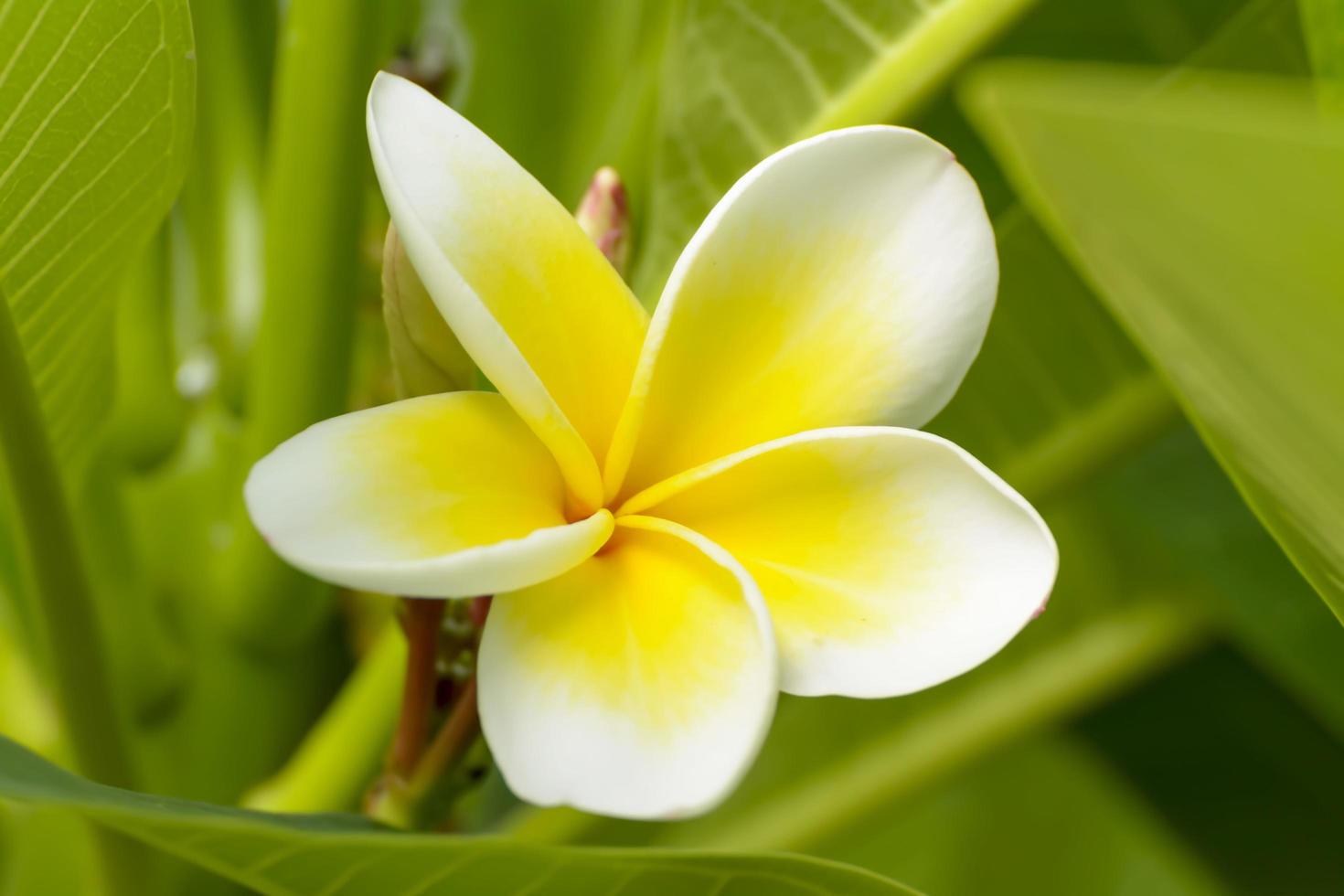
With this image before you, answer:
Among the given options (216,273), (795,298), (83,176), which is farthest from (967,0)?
(216,273)

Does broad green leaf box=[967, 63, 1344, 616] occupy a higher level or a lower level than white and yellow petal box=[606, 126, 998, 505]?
higher

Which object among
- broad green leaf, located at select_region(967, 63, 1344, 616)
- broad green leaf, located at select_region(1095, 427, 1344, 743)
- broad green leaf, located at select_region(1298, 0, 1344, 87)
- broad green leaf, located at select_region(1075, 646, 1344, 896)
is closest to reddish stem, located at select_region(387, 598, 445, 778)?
broad green leaf, located at select_region(967, 63, 1344, 616)

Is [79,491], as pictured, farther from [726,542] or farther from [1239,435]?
[1239,435]

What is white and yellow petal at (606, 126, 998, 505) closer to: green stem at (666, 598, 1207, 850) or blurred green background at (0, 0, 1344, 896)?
blurred green background at (0, 0, 1344, 896)

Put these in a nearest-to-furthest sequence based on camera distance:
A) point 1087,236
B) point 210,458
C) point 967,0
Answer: point 1087,236, point 967,0, point 210,458

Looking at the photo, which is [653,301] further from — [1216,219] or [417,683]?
[1216,219]

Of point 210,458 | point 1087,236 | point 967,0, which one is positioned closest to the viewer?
point 1087,236

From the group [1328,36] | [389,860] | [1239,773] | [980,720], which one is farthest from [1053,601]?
[389,860]
